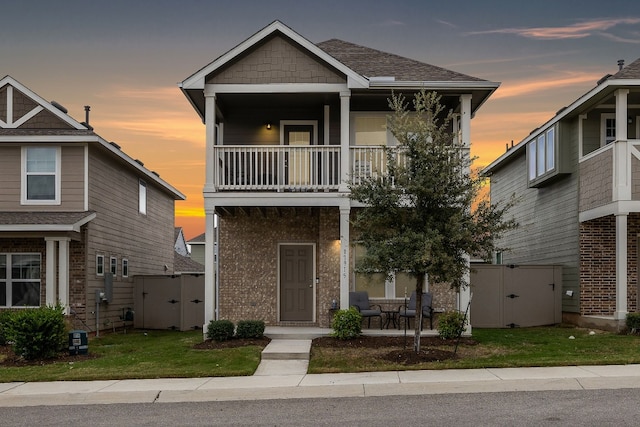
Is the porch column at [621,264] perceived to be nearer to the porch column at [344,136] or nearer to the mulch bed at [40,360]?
the porch column at [344,136]

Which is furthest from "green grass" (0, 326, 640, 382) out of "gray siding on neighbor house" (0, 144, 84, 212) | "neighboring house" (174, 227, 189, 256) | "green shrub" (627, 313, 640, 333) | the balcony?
"neighboring house" (174, 227, 189, 256)

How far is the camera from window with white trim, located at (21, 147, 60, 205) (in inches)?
697

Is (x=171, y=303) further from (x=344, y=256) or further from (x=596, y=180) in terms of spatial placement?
(x=596, y=180)

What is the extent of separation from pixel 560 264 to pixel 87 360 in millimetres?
12822

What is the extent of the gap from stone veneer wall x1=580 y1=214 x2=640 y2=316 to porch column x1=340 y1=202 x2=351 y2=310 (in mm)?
6627

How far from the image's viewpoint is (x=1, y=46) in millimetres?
20062

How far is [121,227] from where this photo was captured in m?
20.9

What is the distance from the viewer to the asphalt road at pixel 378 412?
8.11m

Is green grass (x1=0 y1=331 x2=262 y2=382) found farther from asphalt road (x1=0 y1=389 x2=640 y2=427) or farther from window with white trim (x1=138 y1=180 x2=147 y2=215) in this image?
window with white trim (x1=138 y1=180 x2=147 y2=215)

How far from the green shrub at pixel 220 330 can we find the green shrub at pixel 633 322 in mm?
8814

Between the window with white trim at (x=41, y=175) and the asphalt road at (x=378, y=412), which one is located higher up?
the window with white trim at (x=41, y=175)

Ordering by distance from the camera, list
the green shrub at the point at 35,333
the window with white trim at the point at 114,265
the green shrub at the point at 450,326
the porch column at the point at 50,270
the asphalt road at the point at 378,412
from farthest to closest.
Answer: the window with white trim at the point at 114,265 → the porch column at the point at 50,270 → the green shrub at the point at 450,326 → the green shrub at the point at 35,333 → the asphalt road at the point at 378,412

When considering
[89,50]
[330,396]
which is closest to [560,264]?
[330,396]

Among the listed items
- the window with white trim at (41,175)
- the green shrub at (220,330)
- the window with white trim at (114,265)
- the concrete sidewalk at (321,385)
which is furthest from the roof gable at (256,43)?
the concrete sidewalk at (321,385)
